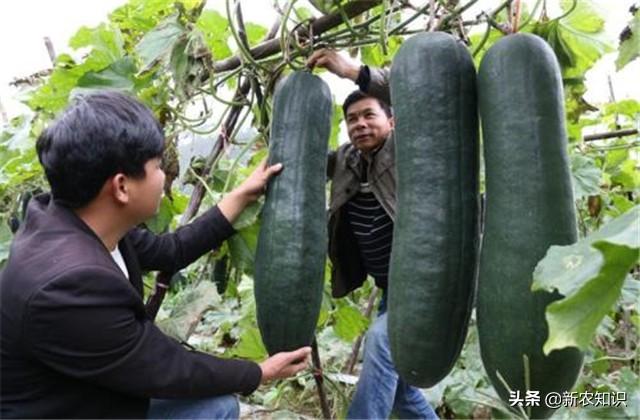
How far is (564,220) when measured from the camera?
1.37 meters

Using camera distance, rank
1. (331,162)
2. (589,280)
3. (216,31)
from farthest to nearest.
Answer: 1. (331,162)
2. (216,31)
3. (589,280)

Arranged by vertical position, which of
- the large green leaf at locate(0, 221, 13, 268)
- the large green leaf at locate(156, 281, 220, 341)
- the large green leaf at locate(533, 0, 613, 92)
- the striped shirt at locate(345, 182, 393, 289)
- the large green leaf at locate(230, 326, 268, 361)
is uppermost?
the large green leaf at locate(533, 0, 613, 92)

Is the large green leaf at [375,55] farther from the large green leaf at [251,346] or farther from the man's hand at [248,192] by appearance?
the large green leaf at [251,346]

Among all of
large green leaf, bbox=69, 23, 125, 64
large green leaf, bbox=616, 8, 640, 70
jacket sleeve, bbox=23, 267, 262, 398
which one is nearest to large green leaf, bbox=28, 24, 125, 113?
large green leaf, bbox=69, 23, 125, 64

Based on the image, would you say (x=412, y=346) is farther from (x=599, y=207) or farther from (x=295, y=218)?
(x=599, y=207)

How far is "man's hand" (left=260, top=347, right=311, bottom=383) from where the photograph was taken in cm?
178

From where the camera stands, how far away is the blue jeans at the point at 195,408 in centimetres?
175

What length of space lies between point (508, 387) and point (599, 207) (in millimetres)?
2349

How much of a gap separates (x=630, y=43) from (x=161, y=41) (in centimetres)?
123

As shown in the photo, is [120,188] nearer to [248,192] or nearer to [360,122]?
[248,192]

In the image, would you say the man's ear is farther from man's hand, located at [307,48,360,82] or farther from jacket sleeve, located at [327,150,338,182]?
jacket sleeve, located at [327,150,338,182]

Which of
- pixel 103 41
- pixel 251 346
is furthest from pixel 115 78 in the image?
pixel 251 346

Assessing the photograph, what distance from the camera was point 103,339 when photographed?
149cm

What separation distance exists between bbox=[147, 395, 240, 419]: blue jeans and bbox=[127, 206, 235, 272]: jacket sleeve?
42 cm
